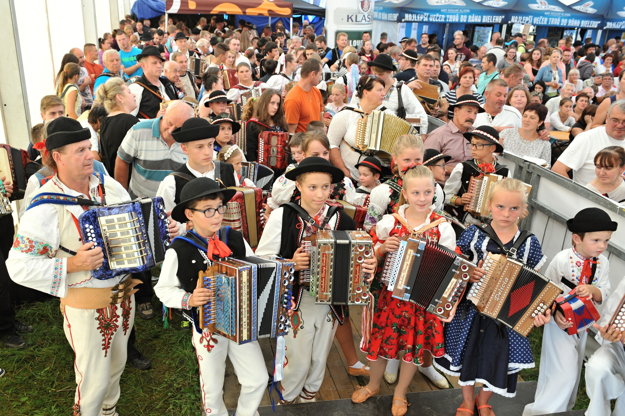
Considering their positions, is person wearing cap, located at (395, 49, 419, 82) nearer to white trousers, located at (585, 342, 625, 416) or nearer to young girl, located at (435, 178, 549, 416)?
young girl, located at (435, 178, 549, 416)

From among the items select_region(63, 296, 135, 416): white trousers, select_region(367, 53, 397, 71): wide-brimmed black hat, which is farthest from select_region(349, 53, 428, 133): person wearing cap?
select_region(63, 296, 135, 416): white trousers

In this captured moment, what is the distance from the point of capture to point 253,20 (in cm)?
2347

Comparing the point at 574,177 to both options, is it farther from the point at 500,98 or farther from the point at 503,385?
the point at 503,385

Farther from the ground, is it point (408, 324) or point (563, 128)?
point (563, 128)

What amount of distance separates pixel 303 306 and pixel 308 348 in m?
0.31

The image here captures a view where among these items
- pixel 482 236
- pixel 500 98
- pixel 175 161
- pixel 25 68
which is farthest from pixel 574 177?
pixel 25 68

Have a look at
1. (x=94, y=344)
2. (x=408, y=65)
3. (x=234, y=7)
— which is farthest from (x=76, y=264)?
(x=234, y=7)

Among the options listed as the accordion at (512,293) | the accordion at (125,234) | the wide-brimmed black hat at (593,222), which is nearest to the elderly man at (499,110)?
the wide-brimmed black hat at (593,222)

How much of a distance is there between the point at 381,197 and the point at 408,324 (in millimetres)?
1092

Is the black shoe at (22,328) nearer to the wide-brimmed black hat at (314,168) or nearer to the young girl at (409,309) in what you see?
the wide-brimmed black hat at (314,168)

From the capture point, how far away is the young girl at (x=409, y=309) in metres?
3.59

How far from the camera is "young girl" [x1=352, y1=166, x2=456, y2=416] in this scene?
3590 millimetres

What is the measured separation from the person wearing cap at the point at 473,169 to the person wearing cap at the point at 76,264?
9.92ft

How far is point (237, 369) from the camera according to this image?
330 cm
